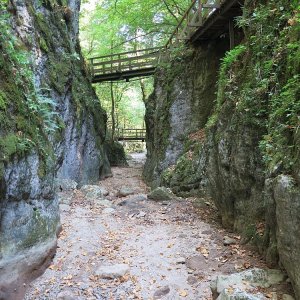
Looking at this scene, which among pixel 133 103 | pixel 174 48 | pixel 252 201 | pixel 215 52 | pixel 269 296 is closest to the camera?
pixel 269 296

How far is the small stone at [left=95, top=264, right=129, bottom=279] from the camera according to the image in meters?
5.59

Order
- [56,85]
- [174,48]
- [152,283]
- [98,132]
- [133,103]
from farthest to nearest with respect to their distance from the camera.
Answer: [133,103] → [98,132] → [174,48] → [56,85] → [152,283]

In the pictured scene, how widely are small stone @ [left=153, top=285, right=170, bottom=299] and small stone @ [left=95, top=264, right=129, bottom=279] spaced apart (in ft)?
2.64

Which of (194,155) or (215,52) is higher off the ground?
(215,52)

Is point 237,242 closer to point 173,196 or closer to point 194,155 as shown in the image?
point 173,196

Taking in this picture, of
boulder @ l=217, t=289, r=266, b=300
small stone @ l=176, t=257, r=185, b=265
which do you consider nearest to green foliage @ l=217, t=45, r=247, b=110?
small stone @ l=176, t=257, r=185, b=265

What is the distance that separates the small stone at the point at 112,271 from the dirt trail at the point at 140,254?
85mm

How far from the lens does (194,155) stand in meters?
11.8

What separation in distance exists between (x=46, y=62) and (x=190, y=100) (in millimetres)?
6617

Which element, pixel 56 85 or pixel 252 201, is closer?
pixel 252 201

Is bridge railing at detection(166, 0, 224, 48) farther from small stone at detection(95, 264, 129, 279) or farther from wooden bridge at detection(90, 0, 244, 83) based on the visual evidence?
small stone at detection(95, 264, 129, 279)

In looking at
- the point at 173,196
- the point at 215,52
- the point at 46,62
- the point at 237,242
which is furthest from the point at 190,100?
the point at 237,242

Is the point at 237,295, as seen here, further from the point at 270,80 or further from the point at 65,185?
the point at 65,185

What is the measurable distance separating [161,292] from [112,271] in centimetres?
106
